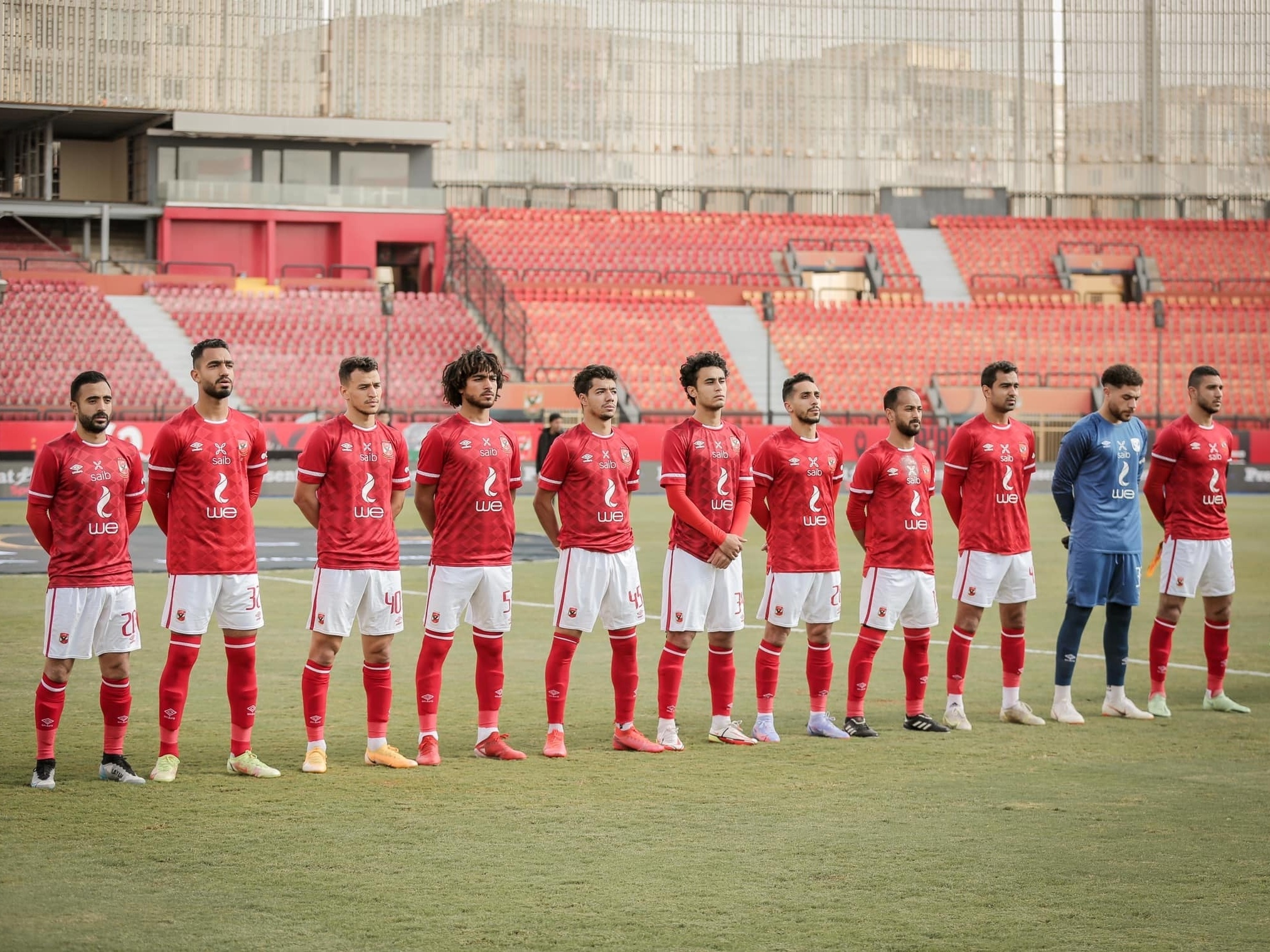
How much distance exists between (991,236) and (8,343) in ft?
103

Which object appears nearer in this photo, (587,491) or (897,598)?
(587,491)

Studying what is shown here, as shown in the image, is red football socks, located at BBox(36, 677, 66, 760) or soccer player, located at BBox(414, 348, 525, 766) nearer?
red football socks, located at BBox(36, 677, 66, 760)

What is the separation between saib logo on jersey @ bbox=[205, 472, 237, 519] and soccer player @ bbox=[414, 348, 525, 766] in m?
0.97

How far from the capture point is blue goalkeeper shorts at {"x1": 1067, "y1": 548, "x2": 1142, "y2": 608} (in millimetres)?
9578

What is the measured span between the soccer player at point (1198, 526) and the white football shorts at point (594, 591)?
3.63 m

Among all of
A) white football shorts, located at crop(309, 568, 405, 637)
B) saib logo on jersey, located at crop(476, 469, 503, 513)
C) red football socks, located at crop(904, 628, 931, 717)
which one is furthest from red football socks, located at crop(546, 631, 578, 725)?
red football socks, located at crop(904, 628, 931, 717)

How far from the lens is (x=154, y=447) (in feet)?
25.9

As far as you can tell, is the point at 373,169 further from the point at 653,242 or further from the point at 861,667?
the point at 861,667

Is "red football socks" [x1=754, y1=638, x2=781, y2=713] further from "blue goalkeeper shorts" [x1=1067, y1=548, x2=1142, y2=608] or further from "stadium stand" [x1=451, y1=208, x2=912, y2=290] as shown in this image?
"stadium stand" [x1=451, y1=208, x2=912, y2=290]

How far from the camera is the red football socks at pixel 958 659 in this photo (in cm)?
929

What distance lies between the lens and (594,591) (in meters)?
8.37

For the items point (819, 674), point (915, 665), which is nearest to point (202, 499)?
point (819, 674)

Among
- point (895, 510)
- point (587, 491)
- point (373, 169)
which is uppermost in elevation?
point (373, 169)

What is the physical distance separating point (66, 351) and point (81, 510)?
1280 inches
